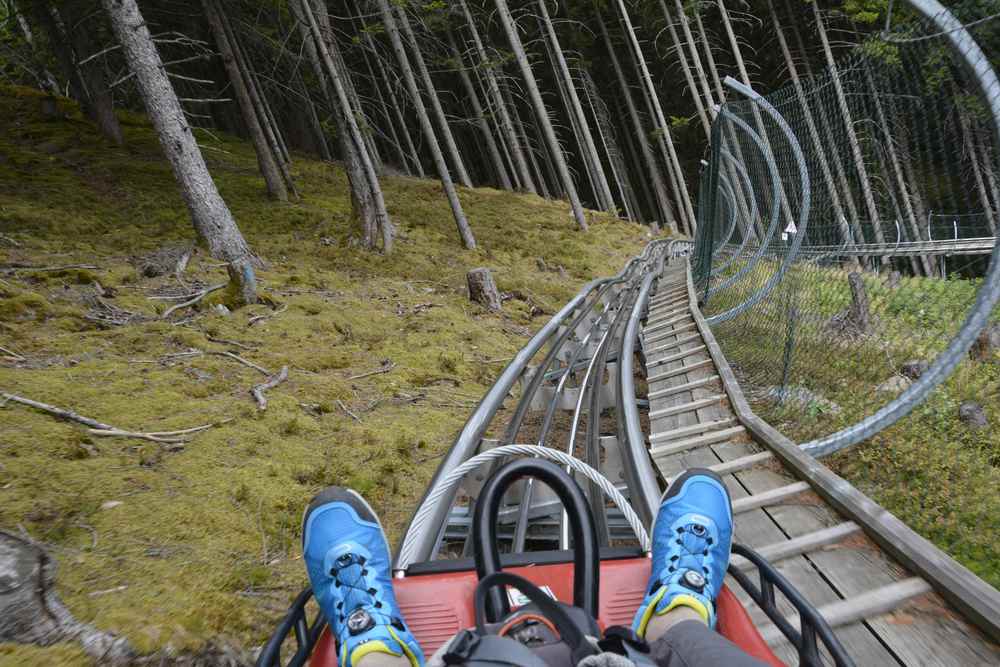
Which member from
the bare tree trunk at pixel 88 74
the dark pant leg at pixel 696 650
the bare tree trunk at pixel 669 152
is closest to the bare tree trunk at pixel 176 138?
the dark pant leg at pixel 696 650

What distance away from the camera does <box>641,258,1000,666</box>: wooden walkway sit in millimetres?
1612

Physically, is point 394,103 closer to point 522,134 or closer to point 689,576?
point 522,134

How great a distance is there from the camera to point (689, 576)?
1.61 meters

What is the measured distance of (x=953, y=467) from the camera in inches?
109

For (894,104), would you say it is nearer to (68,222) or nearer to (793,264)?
(793,264)

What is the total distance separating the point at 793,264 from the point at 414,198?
13.9 m

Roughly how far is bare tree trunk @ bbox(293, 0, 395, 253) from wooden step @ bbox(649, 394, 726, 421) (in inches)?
275

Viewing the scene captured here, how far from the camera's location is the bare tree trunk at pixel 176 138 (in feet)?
19.1

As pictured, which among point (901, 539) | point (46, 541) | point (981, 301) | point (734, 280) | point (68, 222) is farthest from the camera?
point (68, 222)

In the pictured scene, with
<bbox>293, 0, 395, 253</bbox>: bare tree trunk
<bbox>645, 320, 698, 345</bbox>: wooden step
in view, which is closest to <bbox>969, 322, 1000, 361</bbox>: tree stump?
<bbox>645, 320, 698, 345</bbox>: wooden step

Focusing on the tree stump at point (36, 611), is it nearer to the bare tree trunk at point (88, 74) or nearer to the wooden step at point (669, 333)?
the wooden step at point (669, 333)

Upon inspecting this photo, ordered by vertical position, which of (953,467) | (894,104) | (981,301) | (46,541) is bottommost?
(953,467)

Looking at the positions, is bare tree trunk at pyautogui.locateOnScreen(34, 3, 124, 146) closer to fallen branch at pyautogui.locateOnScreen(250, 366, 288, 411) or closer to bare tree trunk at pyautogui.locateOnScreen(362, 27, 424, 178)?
bare tree trunk at pyautogui.locateOnScreen(362, 27, 424, 178)

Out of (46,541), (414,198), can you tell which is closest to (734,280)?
(46,541)
